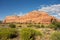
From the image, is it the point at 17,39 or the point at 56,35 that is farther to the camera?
the point at 17,39

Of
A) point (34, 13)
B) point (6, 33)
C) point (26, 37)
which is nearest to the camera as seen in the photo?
point (26, 37)

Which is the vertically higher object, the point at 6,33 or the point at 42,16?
the point at 42,16

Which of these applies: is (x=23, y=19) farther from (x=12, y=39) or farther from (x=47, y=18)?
(x=12, y=39)

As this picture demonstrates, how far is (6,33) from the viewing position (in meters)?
21.4

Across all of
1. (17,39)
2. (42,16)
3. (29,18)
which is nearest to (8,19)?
(29,18)

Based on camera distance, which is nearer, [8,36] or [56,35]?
[56,35]

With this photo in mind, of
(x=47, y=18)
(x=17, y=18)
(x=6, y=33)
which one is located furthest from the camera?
(x=17, y=18)

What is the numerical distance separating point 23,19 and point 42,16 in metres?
19.2

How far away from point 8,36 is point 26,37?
2977 millimetres

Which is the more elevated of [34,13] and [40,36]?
[34,13]

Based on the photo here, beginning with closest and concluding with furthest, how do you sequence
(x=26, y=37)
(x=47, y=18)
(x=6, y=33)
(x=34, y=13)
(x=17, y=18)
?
(x=26, y=37) < (x=6, y=33) < (x=47, y=18) < (x=34, y=13) < (x=17, y=18)

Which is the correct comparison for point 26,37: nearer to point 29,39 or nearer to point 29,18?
point 29,39

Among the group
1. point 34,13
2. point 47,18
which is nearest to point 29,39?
point 47,18

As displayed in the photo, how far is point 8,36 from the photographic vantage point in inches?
860
